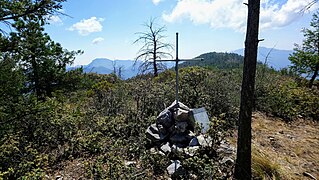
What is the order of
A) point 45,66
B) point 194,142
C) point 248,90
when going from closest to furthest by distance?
point 248,90, point 194,142, point 45,66

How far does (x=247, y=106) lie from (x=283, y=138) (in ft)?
11.2

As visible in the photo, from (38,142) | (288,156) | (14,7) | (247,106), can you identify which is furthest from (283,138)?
(14,7)

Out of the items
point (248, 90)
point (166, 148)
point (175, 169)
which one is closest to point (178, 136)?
point (166, 148)

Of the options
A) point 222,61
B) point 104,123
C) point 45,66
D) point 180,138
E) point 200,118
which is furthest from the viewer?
point 222,61

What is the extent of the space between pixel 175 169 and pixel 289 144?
3546 millimetres

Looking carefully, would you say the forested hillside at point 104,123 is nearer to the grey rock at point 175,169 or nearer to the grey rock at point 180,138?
the grey rock at point 175,169

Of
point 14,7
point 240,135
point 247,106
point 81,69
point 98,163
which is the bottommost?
point 98,163

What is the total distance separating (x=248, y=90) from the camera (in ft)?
10.6

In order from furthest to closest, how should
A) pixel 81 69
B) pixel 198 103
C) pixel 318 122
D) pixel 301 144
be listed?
pixel 81 69 < pixel 318 122 < pixel 198 103 < pixel 301 144

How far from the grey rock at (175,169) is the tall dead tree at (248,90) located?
2.85 feet

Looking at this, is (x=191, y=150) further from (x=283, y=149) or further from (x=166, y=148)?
(x=283, y=149)

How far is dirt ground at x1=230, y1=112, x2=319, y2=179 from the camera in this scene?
14.5 ft

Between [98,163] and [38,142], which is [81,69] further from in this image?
[98,163]

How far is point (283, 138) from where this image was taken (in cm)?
587
